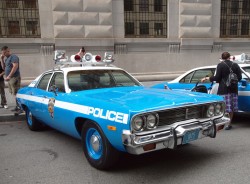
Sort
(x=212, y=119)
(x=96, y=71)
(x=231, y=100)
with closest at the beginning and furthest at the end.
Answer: (x=212, y=119) → (x=96, y=71) → (x=231, y=100)

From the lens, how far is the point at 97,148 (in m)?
3.84

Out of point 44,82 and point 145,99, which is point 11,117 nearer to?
point 44,82

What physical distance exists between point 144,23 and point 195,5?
2.73m

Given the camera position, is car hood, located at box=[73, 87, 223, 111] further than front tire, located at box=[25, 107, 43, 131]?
No

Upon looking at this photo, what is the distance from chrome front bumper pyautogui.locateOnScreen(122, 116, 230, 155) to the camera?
10.5ft

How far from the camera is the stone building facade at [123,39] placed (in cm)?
1195

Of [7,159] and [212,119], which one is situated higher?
[212,119]

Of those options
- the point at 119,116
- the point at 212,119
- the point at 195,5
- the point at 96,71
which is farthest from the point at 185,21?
the point at 119,116

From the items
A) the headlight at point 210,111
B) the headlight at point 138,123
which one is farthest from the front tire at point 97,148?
the headlight at point 210,111

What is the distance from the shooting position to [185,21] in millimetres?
13555

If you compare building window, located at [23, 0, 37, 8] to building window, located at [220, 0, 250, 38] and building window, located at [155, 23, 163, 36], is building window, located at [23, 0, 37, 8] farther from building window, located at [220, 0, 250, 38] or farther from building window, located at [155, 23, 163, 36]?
building window, located at [220, 0, 250, 38]

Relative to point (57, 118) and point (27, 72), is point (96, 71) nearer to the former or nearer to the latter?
point (57, 118)

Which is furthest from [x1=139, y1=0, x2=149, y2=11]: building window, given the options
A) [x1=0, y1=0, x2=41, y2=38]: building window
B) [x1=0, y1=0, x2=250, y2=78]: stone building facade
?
[x1=0, y1=0, x2=41, y2=38]: building window

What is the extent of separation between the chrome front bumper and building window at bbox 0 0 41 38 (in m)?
10.3
